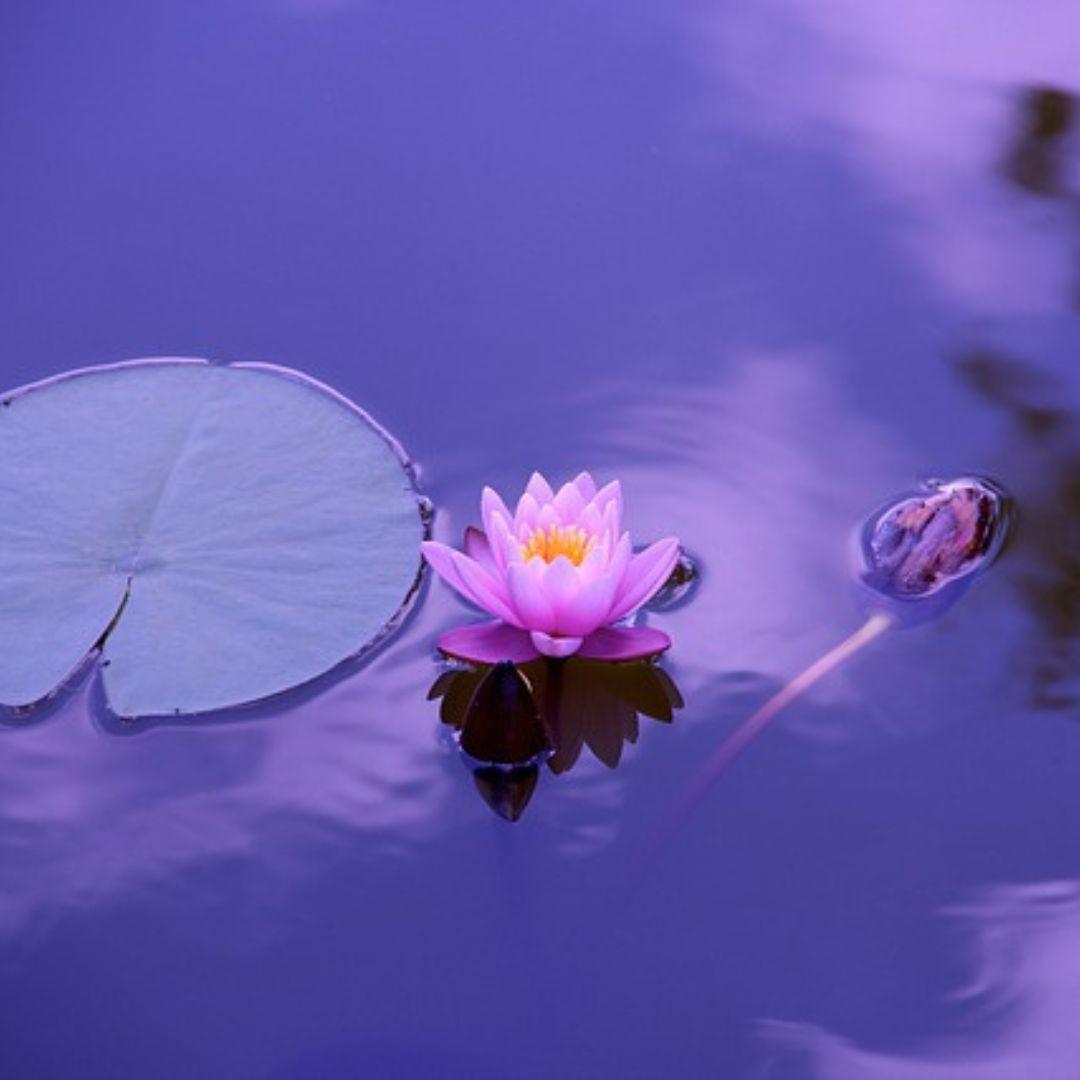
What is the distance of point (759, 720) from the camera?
2.06 m

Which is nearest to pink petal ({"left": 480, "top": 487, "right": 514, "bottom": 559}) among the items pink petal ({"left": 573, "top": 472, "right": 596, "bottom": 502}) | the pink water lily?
the pink water lily

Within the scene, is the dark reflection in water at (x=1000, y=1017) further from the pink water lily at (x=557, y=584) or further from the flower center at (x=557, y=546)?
the flower center at (x=557, y=546)

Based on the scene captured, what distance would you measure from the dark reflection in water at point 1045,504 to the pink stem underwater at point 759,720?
22cm

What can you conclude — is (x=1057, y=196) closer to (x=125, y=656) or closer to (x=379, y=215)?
(x=379, y=215)

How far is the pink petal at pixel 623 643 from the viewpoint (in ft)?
6.74

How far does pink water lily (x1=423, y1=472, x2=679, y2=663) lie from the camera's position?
1.99 m

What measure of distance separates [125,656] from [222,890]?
0.35 meters

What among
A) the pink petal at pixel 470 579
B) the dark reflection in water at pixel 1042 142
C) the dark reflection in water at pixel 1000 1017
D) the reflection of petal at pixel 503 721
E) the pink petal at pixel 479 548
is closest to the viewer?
the dark reflection in water at pixel 1000 1017

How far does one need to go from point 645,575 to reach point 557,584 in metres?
0.15

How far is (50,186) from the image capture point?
287 centimetres

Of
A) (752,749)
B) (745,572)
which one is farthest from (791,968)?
(745,572)

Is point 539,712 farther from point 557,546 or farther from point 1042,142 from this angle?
point 1042,142

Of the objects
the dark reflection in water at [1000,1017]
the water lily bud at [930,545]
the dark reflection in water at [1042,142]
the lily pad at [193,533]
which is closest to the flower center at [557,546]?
the lily pad at [193,533]

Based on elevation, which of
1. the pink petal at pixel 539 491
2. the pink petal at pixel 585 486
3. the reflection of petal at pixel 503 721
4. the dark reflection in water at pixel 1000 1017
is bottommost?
the dark reflection in water at pixel 1000 1017
